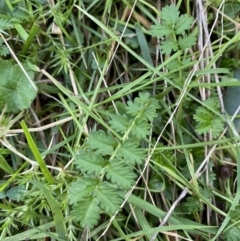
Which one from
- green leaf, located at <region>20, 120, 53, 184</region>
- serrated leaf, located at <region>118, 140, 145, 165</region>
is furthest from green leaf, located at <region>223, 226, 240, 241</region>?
green leaf, located at <region>20, 120, 53, 184</region>

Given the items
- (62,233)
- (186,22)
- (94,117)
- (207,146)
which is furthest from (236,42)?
(62,233)

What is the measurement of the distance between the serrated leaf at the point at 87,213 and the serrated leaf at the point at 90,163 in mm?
79

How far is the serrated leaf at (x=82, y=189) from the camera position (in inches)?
40.3

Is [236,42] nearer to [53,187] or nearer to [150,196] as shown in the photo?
[150,196]

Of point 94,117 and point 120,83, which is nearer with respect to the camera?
point 94,117

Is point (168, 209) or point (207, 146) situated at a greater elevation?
point (207, 146)

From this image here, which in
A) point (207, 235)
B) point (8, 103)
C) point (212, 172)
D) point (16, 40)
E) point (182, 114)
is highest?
point (16, 40)

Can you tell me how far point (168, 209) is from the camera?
1.29 m

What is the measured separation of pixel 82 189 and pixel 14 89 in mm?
427

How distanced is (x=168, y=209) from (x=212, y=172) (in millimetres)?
173

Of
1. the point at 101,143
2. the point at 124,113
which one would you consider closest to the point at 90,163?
the point at 101,143

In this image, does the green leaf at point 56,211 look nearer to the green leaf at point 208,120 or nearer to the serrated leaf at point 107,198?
the serrated leaf at point 107,198

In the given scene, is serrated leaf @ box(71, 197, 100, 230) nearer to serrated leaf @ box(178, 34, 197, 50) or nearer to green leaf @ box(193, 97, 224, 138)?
green leaf @ box(193, 97, 224, 138)

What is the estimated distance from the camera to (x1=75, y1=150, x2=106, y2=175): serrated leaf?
3.46 ft
